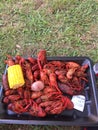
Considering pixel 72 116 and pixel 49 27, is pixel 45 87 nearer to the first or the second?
pixel 72 116

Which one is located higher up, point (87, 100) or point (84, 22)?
point (84, 22)

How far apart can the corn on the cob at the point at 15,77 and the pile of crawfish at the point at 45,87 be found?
3cm

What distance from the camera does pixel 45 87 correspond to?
1842 mm

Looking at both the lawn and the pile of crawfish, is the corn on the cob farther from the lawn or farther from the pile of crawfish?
the lawn

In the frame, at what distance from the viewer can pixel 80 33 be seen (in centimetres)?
255

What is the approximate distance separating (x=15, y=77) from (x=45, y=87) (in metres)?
0.23

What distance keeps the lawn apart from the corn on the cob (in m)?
0.44

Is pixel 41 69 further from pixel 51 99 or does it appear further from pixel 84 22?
pixel 84 22

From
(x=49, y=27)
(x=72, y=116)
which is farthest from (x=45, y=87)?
(x=49, y=27)

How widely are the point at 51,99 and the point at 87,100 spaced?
282 millimetres

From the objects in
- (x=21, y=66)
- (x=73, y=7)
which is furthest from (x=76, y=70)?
(x=73, y=7)

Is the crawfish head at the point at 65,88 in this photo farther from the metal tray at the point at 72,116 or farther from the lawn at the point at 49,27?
the lawn at the point at 49,27

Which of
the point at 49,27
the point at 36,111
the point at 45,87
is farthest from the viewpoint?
the point at 49,27

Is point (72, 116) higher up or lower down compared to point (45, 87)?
lower down
